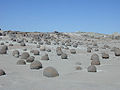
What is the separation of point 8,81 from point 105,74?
3.41 m

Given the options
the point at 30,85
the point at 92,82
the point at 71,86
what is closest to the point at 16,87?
the point at 30,85

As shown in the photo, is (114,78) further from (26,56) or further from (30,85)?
(26,56)

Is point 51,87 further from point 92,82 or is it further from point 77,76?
point 77,76

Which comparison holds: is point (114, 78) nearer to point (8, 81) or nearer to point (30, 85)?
point (30, 85)

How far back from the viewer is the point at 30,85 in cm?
672

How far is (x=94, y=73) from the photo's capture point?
860cm

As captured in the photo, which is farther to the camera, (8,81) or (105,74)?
(105,74)

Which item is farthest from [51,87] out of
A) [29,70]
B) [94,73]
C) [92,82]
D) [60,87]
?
[29,70]

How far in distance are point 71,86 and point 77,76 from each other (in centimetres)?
170

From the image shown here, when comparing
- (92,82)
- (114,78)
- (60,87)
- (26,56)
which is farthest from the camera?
(26,56)

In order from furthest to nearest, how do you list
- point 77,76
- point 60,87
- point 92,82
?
point 77,76 → point 92,82 → point 60,87

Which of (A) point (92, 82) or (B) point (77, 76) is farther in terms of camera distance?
(B) point (77, 76)

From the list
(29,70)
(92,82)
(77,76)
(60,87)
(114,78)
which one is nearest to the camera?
(60,87)

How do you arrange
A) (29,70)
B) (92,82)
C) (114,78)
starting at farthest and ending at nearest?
(29,70) → (114,78) → (92,82)
